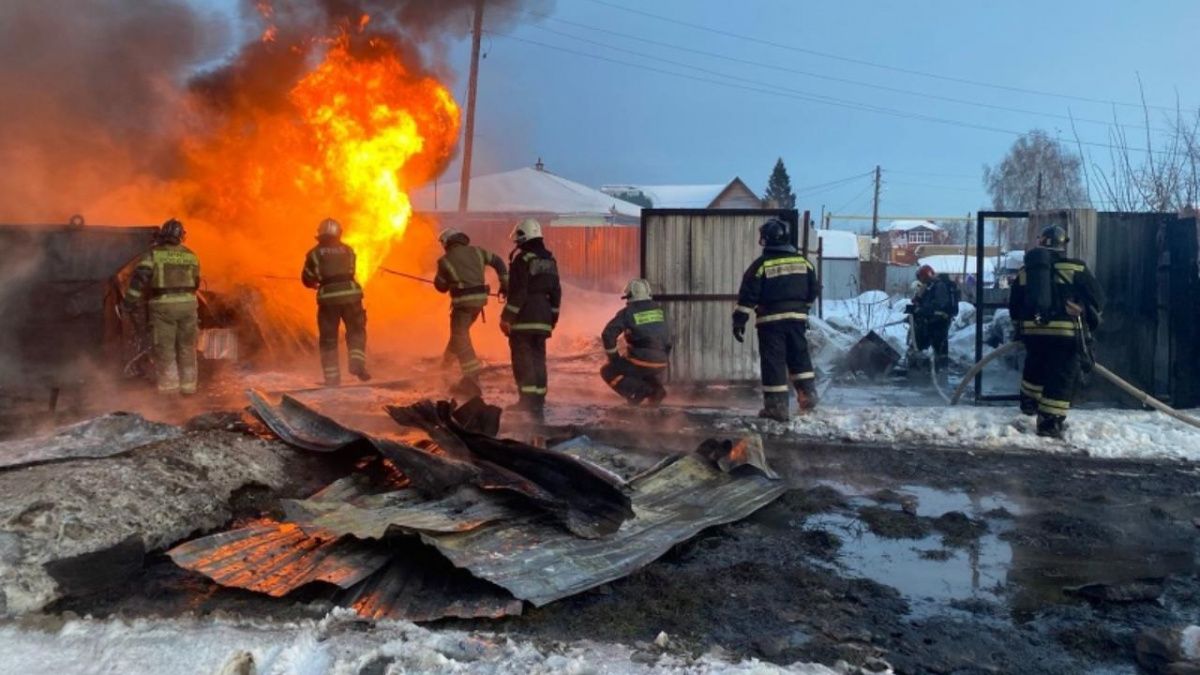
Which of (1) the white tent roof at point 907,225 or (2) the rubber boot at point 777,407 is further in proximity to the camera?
(1) the white tent roof at point 907,225

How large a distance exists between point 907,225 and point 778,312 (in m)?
87.1

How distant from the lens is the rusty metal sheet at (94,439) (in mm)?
5500

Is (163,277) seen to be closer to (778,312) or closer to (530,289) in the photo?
(530,289)

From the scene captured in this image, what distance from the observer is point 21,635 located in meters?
3.24

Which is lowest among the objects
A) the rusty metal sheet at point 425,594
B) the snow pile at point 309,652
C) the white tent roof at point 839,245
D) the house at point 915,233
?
the snow pile at point 309,652

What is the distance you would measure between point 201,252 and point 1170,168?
585 inches

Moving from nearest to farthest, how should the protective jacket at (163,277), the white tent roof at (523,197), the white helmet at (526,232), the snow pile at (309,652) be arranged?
the snow pile at (309,652) < the protective jacket at (163,277) < the white helmet at (526,232) < the white tent roof at (523,197)

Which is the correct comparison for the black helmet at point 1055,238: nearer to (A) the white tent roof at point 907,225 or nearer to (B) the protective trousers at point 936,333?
(B) the protective trousers at point 936,333

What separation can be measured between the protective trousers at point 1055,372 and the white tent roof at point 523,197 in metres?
23.5

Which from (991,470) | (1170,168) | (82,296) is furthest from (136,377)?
(1170,168)

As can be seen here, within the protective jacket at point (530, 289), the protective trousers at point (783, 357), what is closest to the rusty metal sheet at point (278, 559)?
the protective jacket at point (530, 289)

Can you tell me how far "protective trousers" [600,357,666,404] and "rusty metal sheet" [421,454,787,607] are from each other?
10.3 ft

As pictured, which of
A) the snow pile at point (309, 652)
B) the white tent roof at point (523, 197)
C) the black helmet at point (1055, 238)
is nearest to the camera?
the snow pile at point (309, 652)

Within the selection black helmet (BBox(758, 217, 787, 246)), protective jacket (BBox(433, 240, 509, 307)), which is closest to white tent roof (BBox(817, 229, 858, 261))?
protective jacket (BBox(433, 240, 509, 307))
